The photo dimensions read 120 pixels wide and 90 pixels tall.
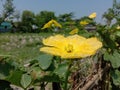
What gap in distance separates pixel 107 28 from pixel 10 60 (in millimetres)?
694

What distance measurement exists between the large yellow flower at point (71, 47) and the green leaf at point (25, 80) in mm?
105

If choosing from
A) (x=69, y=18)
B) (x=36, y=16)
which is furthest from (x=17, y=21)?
(x=69, y=18)

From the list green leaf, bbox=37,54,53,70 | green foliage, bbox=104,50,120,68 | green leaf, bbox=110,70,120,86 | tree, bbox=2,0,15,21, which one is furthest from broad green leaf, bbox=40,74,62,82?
tree, bbox=2,0,15,21

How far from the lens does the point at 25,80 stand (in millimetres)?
854

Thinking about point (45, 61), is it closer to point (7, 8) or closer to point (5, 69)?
point (5, 69)

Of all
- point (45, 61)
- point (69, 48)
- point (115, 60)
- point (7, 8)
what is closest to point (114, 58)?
point (115, 60)

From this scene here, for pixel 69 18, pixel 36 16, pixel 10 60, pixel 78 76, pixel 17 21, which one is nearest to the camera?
pixel 10 60

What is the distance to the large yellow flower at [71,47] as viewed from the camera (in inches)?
27.8

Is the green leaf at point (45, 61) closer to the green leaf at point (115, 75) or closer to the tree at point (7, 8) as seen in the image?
the green leaf at point (115, 75)

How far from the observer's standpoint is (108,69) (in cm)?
159

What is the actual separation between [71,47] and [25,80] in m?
0.14

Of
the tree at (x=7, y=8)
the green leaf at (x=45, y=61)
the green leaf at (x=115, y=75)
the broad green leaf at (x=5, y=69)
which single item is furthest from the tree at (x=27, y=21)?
the broad green leaf at (x=5, y=69)

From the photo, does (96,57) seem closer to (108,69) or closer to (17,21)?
(108,69)

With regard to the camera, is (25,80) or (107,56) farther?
(107,56)
